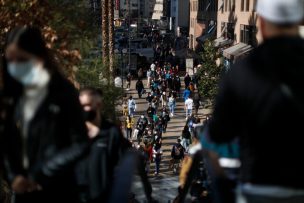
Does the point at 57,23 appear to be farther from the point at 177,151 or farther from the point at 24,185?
the point at 177,151

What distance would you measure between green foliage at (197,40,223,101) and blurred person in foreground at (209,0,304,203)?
75.4ft

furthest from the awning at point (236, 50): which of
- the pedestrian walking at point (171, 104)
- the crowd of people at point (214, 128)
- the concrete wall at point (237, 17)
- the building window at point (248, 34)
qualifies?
the crowd of people at point (214, 128)

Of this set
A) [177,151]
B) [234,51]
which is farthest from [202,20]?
[177,151]

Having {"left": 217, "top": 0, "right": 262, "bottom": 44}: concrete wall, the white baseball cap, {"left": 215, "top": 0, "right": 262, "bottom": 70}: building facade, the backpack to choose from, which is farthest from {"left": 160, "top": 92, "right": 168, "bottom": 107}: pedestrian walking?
the white baseball cap

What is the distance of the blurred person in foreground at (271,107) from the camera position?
220cm

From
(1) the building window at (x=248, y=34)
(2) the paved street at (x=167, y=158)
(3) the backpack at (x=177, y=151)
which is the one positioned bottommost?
(2) the paved street at (x=167, y=158)

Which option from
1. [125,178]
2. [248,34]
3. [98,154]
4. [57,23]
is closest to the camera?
[125,178]

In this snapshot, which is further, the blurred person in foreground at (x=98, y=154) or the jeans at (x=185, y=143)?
the jeans at (x=185, y=143)

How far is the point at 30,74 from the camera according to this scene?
8.35ft

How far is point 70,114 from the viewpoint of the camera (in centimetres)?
258

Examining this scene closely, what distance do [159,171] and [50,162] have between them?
16660 mm

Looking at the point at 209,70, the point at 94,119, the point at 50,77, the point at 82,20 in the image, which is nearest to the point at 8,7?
the point at 82,20

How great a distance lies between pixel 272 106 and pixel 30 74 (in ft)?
3.70

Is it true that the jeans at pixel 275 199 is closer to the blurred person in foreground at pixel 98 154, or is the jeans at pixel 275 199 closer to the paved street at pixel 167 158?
the blurred person in foreground at pixel 98 154
